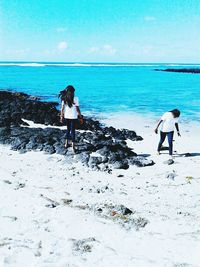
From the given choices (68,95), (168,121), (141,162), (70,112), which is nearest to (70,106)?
(70,112)

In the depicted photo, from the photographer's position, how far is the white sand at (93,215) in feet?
15.2

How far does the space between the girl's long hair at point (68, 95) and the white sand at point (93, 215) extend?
1.60 m

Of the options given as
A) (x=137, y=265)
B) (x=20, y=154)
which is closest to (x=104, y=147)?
(x=20, y=154)

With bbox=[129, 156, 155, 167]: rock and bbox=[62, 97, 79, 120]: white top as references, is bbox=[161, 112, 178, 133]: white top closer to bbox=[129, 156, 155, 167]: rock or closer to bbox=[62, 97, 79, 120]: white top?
bbox=[129, 156, 155, 167]: rock

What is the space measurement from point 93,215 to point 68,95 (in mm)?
4105

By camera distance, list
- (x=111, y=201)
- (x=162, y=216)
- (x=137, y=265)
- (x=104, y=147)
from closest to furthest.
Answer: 1. (x=137, y=265)
2. (x=162, y=216)
3. (x=111, y=201)
4. (x=104, y=147)

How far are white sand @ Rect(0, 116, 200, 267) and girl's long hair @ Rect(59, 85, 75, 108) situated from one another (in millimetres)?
1604

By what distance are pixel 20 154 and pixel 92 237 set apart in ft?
17.6

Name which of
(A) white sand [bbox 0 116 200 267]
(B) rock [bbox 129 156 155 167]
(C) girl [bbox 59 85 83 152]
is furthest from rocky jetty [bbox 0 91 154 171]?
(C) girl [bbox 59 85 83 152]

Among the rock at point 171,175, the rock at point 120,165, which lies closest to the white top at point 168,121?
the rock at point 120,165

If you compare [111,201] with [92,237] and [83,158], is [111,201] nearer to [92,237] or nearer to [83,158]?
[92,237]

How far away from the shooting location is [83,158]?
30.1 feet

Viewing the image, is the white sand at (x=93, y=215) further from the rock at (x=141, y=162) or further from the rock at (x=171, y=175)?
the rock at (x=141, y=162)

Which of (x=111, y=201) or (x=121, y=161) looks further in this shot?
(x=121, y=161)
